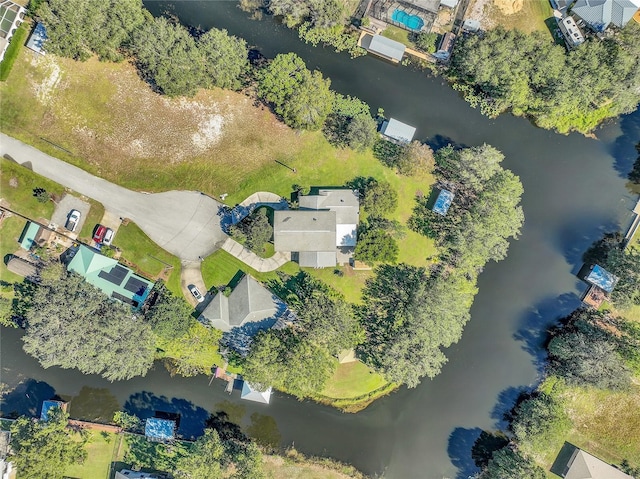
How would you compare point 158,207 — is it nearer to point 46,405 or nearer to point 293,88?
point 293,88

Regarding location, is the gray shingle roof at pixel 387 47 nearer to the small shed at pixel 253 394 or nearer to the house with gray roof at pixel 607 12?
the house with gray roof at pixel 607 12

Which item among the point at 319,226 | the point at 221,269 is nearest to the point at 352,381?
the point at 319,226

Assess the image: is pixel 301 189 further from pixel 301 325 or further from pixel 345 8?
pixel 345 8

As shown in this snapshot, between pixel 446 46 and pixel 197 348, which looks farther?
pixel 197 348

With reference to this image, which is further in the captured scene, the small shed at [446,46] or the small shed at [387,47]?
the small shed at [387,47]

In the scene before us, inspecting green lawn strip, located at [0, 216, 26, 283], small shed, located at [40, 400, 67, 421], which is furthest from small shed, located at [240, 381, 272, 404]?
green lawn strip, located at [0, 216, 26, 283]

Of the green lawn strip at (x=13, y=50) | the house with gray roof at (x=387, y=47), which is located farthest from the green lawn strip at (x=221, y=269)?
the green lawn strip at (x=13, y=50)
